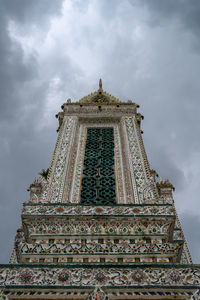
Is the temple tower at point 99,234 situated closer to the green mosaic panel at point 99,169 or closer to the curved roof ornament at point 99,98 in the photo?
the green mosaic panel at point 99,169

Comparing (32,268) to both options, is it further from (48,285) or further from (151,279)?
(151,279)

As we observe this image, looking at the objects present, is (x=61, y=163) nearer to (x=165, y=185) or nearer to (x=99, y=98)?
(x=165, y=185)

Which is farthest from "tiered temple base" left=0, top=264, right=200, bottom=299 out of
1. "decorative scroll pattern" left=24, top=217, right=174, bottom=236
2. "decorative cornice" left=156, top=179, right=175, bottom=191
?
"decorative cornice" left=156, top=179, right=175, bottom=191

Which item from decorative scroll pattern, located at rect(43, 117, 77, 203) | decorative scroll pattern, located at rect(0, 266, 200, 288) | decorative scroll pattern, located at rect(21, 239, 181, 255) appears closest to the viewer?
decorative scroll pattern, located at rect(0, 266, 200, 288)

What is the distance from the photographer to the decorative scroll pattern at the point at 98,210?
791 cm

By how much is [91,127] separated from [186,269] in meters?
8.85

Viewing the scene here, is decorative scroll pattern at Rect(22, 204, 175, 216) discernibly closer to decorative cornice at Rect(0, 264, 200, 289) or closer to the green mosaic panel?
the green mosaic panel

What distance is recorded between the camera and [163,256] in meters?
7.10

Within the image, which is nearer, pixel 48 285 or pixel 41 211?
pixel 48 285

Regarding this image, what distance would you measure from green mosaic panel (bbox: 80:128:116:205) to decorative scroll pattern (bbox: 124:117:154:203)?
0.62 metres

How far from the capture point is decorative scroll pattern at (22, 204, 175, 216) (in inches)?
311

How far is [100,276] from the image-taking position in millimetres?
6000

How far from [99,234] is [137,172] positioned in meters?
3.51

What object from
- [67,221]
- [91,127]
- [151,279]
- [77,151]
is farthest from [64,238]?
[91,127]
